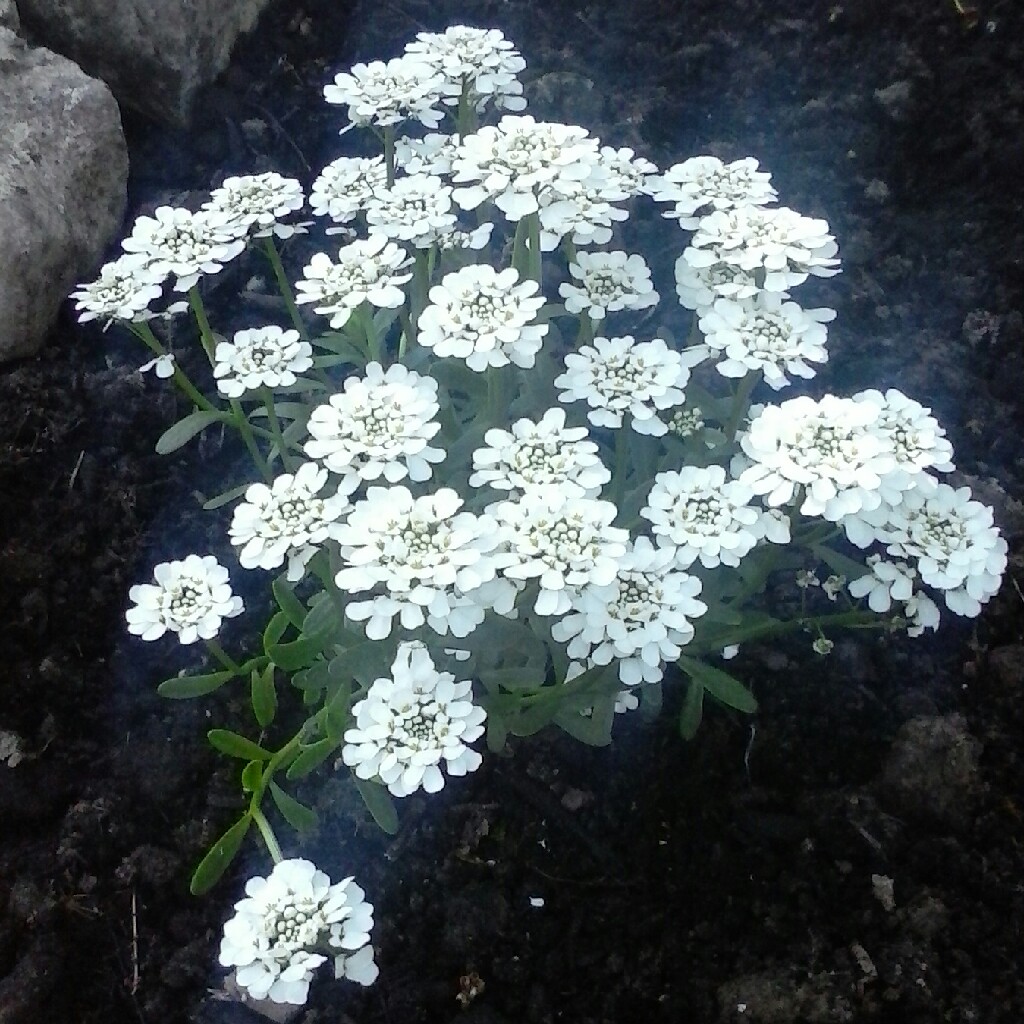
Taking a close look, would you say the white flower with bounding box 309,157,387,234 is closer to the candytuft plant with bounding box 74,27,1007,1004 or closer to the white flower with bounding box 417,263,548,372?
the candytuft plant with bounding box 74,27,1007,1004

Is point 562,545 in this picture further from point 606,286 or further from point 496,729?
point 606,286

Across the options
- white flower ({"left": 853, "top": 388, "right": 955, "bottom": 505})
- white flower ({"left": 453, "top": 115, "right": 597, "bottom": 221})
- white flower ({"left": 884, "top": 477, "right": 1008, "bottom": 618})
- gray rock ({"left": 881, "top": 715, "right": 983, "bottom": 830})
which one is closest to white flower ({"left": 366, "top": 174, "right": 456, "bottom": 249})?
white flower ({"left": 453, "top": 115, "right": 597, "bottom": 221})

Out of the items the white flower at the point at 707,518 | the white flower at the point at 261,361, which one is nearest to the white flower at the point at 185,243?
the white flower at the point at 261,361

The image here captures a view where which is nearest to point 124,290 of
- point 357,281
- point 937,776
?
point 357,281

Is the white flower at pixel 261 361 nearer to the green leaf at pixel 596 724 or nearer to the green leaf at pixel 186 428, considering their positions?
the green leaf at pixel 186 428

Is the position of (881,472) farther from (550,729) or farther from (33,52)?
(33,52)

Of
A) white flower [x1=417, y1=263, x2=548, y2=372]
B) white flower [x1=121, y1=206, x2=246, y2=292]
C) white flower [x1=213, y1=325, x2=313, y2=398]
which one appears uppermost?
white flower [x1=417, y1=263, x2=548, y2=372]

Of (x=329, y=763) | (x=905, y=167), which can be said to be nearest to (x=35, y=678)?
(x=329, y=763)
